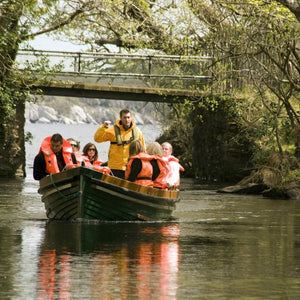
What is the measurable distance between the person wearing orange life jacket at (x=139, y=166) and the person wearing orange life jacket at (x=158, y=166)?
0.33ft

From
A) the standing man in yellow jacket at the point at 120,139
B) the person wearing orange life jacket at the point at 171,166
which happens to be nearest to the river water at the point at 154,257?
the person wearing orange life jacket at the point at 171,166

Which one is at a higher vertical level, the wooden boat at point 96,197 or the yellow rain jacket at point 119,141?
the yellow rain jacket at point 119,141

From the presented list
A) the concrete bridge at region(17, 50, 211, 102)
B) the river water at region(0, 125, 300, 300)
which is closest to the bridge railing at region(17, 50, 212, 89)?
the concrete bridge at region(17, 50, 211, 102)

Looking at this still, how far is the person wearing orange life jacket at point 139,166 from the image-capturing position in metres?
17.6

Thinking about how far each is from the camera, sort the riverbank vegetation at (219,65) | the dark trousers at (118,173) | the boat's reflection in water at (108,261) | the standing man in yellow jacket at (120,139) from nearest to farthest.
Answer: the boat's reflection in water at (108,261) → the standing man in yellow jacket at (120,139) → the dark trousers at (118,173) → the riverbank vegetation at (219,65)

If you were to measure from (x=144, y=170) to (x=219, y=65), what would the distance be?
1595 centimetres

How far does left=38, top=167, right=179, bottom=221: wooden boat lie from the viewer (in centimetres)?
1731

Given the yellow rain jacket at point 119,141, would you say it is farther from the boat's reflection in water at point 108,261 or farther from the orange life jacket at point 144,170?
the boat's reflection in water at point 108,261

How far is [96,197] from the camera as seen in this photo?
17.5 meters

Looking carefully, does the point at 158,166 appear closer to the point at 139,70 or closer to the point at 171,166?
the point at 171,166

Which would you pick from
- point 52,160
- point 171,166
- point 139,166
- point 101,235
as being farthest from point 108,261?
point 171,166

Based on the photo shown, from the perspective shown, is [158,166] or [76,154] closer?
[158,166]

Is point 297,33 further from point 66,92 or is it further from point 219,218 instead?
point 66,92

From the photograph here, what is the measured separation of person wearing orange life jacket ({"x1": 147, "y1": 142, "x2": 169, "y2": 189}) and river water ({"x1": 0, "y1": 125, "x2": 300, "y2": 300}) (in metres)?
0.79
